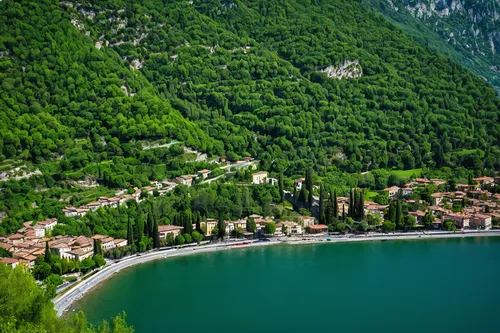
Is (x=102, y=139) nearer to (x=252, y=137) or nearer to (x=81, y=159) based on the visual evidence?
(x=81, y=159)

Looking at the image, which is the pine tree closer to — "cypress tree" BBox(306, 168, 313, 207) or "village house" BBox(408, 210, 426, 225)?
"cypress tree" BBox(306, 168, 313, 207)

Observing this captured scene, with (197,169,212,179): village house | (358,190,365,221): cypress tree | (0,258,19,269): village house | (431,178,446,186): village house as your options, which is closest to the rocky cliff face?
(431,178,446,186): village house

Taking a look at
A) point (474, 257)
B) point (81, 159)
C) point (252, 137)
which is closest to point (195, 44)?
point (252, 137)

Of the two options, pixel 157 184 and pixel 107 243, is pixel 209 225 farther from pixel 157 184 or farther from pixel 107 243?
pixel 107 243

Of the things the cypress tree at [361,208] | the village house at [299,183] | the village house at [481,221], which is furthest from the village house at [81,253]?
the village house at [481,221]

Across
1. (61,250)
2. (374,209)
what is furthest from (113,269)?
(374,209)
